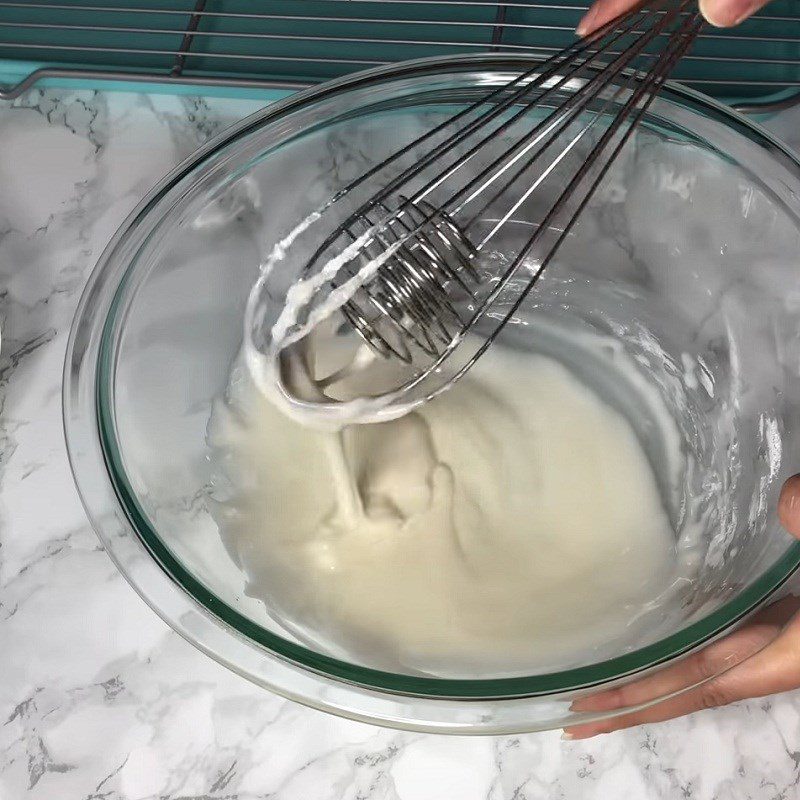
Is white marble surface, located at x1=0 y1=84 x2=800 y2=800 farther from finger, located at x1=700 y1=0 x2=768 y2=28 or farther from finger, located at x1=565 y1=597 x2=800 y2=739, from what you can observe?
finger, located at x1=700 y1=0 x2=768 y2=28

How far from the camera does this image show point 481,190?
562 mm

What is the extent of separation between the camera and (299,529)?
62cm

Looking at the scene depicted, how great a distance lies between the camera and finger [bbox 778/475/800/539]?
0.52 m

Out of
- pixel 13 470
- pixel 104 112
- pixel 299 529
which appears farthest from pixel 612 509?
pixel 104 112

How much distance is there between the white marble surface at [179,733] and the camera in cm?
64

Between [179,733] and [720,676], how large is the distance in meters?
0.37

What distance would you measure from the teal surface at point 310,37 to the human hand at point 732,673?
0.44m

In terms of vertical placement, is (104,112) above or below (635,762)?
above

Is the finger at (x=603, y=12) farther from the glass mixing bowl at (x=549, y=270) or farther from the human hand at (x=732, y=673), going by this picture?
the human hand at (x=732, y=673)

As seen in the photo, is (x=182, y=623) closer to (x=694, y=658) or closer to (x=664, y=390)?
(x=694, y=658)

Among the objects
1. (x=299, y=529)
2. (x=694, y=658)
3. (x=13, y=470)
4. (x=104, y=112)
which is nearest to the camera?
(x=694, y=658)

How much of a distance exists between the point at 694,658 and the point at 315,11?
2.09 ft

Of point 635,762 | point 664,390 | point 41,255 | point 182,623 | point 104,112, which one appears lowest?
point 635,762

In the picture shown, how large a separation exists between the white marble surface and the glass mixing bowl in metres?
0.13
